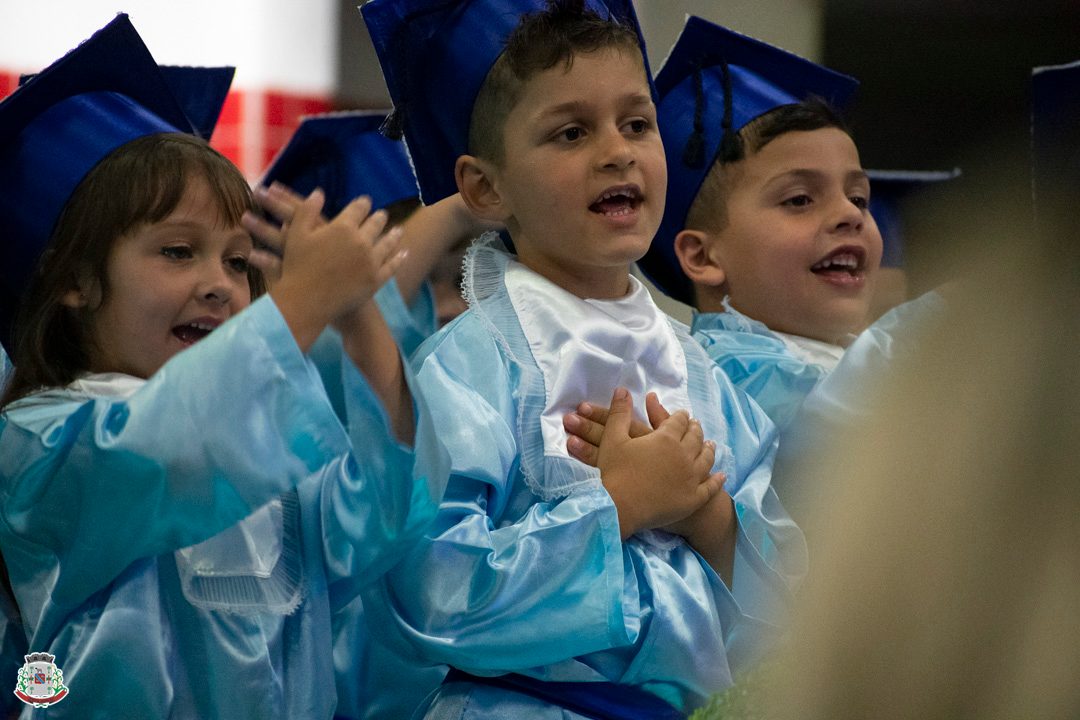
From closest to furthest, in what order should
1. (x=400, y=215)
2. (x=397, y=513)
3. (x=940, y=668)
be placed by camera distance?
(x=940, y=668), (x=397, y=513), (x=400, y=215)

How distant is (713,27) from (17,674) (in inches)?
63.1

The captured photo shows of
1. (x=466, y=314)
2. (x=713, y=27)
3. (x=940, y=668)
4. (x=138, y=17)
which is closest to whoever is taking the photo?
(x=940, y=668)

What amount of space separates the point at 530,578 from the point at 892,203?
1978mm

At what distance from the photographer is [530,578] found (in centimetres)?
177

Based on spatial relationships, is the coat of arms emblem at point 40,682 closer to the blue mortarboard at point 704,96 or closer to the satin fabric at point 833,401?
the satin fabric at point 833,401

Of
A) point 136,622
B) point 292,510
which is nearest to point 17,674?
point 136,622

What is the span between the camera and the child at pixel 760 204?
8.29 feet

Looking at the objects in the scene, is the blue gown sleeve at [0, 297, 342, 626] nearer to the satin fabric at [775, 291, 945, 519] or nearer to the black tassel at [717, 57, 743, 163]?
the satin fabric at [775, 291, 945, 519]

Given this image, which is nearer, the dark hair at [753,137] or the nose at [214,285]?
the nose at [214,285]

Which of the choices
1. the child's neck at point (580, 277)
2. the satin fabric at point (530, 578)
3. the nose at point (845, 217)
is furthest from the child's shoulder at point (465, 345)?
the nose at point (845, 217)

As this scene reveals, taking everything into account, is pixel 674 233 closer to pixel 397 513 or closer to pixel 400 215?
pixel 400 215

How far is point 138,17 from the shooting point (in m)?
5.21

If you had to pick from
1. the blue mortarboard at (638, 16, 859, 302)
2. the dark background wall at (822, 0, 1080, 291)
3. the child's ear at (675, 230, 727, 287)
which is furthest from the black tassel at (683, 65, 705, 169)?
the dark background wall at (822, 0, 1080, 291)

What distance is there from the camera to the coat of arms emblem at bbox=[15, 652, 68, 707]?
1.81m
